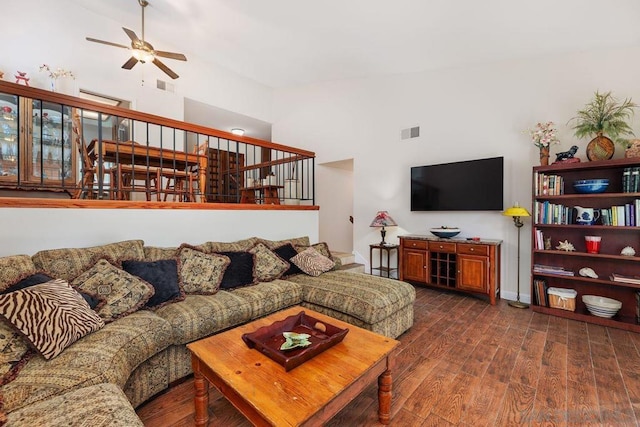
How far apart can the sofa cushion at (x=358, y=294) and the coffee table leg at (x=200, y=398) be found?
1.26m

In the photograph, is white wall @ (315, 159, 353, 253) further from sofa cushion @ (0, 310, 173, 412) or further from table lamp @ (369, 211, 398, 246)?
sofa cushion @ (0, 310, 173, 412)

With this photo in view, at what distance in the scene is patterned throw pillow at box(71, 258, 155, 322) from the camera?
183cm

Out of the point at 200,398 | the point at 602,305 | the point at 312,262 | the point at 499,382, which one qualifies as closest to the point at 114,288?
the point at 200,398

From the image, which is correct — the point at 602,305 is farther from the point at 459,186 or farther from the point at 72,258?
the point at 72,258

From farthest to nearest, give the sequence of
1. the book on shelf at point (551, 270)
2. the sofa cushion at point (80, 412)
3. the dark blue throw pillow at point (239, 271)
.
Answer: the book on shelf at point (551, 270) → the dark blue throw pillow at point (239, 271) → the sofa cushion at point (80, 412)

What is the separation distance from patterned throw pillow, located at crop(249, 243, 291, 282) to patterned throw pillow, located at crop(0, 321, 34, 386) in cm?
168

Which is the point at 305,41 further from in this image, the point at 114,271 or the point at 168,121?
the point at 114,271

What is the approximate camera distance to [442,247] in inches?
152

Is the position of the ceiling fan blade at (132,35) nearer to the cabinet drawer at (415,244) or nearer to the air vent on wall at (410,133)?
the air vent on wall at (410,133)

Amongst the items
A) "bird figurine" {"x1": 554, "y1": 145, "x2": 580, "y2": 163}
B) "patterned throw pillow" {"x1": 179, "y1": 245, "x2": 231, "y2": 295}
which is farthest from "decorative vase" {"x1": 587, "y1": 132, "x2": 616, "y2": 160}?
"patterned throw pillow" {"x1": 179, "y1": 245, "x2": 231, "y2": 295}

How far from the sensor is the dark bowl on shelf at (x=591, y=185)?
2934mm

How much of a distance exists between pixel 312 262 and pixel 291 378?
192 centimetres

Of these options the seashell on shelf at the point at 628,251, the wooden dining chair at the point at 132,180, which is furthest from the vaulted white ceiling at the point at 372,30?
the wooden dining chair at the point at 132,180

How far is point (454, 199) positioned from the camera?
Answer: 4.09 m
